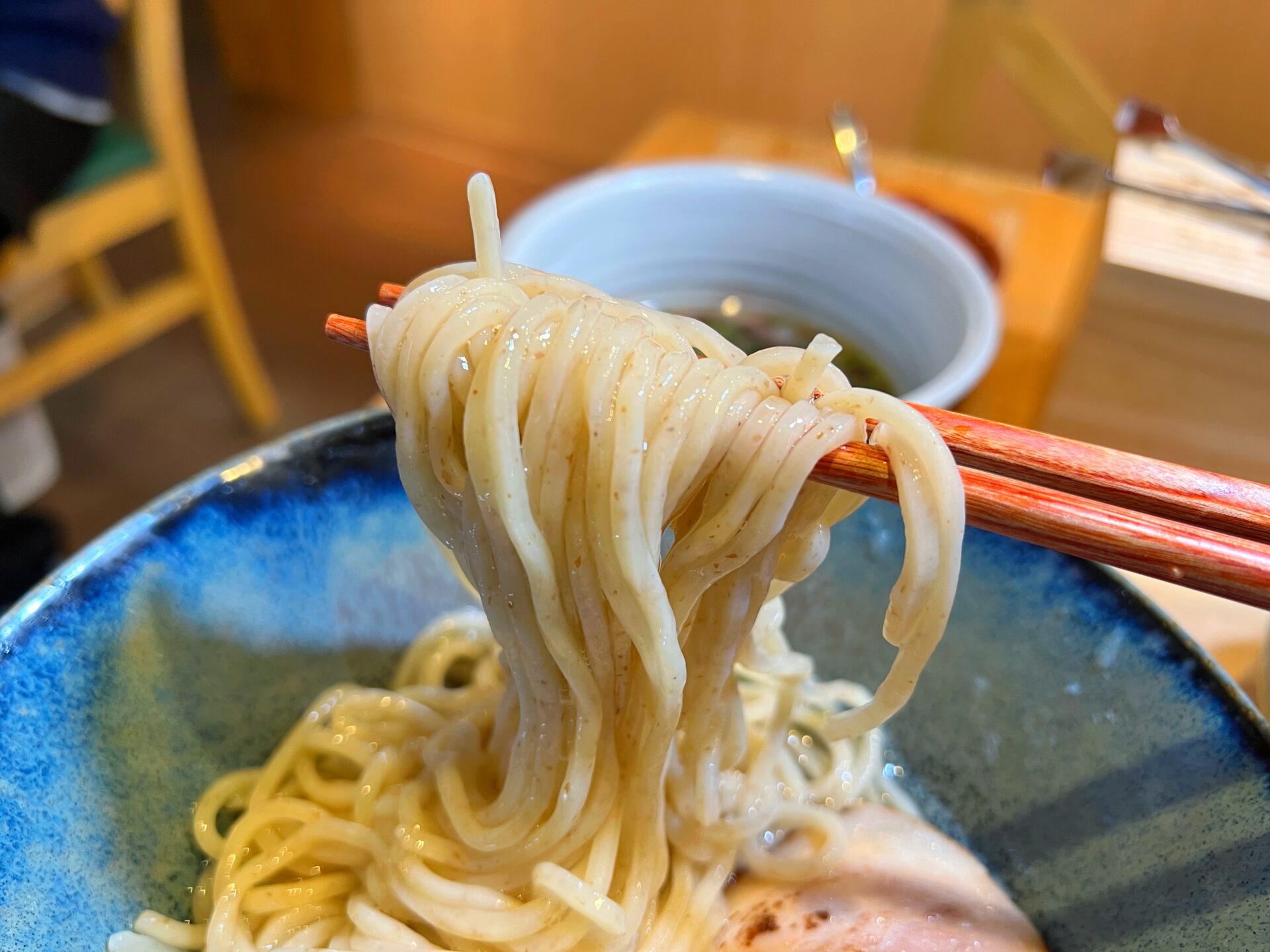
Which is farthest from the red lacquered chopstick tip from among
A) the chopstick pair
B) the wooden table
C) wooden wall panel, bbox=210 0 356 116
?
wooden wall panel, bbox=210 0 356 116

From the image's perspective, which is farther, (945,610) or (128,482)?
(128,482)

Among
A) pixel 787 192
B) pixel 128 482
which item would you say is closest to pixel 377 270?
pixel 128 482

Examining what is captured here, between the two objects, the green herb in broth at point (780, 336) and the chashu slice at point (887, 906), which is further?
the green herb in broth at point (780, 336)

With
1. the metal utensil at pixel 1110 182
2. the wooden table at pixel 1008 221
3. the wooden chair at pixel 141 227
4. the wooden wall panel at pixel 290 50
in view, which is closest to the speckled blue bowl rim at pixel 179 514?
the wooden table at pixel 1008 221

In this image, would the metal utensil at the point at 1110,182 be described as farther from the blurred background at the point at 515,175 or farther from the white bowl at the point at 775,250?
the white bowl at the point at 775,250

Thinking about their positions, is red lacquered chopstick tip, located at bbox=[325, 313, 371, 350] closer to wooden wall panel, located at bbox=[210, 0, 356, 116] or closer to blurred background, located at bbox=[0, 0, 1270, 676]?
blurred background, located at bbox=[0, 0, 1270, 676]

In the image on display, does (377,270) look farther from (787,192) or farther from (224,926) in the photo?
(224,926)
